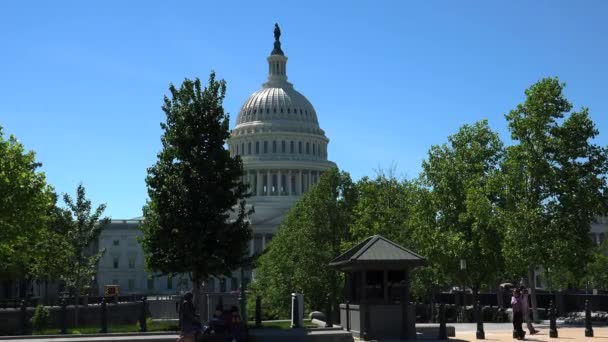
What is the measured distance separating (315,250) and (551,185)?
57.4 ft

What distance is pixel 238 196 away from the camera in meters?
34.2

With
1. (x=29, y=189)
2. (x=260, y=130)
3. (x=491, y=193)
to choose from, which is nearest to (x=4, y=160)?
(x=29, y=189)

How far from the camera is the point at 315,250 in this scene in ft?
178

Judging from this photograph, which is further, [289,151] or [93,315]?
[289,151]

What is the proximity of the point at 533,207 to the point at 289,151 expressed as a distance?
467 feet

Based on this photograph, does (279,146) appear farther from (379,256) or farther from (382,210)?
(379,256)

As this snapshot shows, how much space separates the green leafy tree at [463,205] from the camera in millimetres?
49219

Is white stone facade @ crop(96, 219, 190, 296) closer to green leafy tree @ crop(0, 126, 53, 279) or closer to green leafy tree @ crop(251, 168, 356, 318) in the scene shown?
green leafy tree @ crop(251, 168, 356, 318)

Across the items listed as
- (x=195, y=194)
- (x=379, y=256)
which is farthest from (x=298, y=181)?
(x=379, y=256)

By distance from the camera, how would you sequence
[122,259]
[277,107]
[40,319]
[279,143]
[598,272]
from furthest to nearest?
[277,107]
[279,143]
[122,259]
[598,272]
[40,319]

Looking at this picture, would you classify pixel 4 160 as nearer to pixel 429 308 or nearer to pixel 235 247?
pixel 235 247

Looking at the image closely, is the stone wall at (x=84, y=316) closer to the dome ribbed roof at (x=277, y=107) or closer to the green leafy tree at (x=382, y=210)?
the green leafy tree at (x=382, y=210)

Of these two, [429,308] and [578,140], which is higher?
[578,140]

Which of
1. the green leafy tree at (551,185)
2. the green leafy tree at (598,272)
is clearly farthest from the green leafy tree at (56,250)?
the green leafy tree at (598,272)
